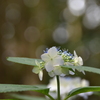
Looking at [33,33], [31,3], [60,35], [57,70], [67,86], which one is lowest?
[57,70]

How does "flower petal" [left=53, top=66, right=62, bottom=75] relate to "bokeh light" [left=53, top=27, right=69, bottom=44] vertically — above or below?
below

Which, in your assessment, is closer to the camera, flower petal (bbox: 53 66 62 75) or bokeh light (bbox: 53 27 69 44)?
flower petal (bbox: 53 66 62 75)

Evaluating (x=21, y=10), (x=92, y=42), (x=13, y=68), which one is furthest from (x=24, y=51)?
(x=92, y=42)

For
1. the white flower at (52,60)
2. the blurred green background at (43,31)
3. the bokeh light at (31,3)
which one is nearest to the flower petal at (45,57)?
the white flower at (52,60)

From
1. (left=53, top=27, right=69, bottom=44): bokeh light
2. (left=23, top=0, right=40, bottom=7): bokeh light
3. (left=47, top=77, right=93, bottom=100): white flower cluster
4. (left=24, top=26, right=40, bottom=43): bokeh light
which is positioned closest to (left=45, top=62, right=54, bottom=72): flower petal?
(left=47, top=77, right=93, bottom=100): white flower cluster

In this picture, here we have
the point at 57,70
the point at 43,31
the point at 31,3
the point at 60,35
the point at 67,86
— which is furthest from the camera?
the point at 60,35

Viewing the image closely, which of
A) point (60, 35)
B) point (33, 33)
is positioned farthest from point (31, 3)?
point (60, 35)

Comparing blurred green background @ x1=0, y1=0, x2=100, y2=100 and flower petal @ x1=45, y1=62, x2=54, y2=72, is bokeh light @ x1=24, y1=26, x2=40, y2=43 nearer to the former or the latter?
blurred green background @ x1=0, y1=0, x2=100, y2=100

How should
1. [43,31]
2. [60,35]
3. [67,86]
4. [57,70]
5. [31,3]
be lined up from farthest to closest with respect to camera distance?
[60,35] → [43,31] → [31,3] → [67,86] → [57,70]

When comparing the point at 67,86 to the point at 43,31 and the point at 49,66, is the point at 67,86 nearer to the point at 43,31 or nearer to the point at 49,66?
the point at 49,66

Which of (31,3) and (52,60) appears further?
(31,3)
